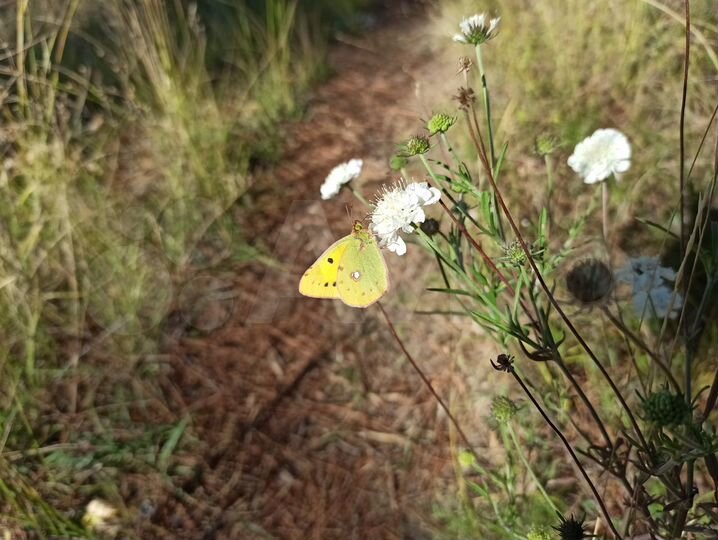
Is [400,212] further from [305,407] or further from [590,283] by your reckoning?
[305,407]

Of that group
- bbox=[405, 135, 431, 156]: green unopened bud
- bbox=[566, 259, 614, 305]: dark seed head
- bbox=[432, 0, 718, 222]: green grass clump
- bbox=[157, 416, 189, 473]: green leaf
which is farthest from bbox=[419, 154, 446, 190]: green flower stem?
bbox=[157, 416, 189, 473]: green leaf

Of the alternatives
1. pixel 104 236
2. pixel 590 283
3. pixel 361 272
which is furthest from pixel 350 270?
pixel 104 236

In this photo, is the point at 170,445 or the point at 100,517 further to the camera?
the point at 170,445

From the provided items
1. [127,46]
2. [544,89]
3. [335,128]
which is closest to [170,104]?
[127,46]

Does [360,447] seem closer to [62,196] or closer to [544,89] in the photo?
[62,196]

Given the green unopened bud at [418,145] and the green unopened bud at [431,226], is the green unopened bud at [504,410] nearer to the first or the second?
the green unopened bud at [431,226]

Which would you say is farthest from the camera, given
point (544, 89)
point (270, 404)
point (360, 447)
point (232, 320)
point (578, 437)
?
point (544, 89)

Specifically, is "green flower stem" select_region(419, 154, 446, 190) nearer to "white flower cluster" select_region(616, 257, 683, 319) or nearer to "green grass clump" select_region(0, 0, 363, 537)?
"white flower cluster" select_region(616, 257, 683, 319)
